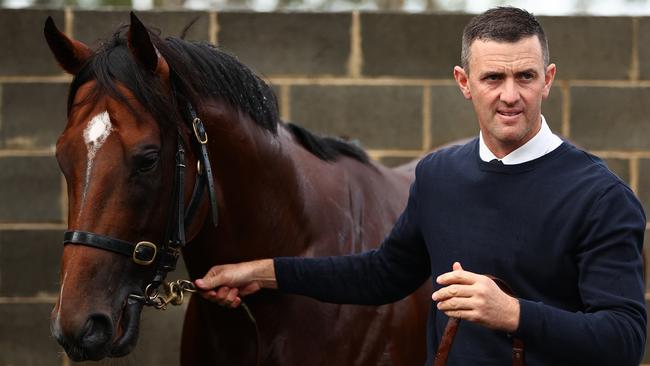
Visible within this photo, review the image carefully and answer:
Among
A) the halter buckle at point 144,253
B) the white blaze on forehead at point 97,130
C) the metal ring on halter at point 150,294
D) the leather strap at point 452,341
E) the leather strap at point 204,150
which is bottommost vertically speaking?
the metal ring on halter at point 150,294

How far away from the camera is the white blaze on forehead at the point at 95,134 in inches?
91.7

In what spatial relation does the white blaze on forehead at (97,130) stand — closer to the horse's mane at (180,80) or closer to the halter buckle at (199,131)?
the horse's mane at (180,80)

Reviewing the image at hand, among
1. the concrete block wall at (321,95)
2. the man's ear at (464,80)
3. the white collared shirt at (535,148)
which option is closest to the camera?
the white collared shirt at (535,148)

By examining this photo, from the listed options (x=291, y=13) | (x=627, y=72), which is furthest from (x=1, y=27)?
(x=627, y=72)

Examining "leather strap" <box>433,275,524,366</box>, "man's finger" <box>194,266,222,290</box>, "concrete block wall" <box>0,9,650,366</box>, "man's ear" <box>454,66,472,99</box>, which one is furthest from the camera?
"concrete block wall" <box>0,9,650,366</box>

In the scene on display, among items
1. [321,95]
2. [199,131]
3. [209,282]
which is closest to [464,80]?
[199,131]

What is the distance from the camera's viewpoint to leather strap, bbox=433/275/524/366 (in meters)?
1.99

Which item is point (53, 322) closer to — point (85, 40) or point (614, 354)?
point (614, 354)

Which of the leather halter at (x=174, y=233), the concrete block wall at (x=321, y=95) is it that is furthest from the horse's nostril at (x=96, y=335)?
the concrete block wall at (x=321, y=95)

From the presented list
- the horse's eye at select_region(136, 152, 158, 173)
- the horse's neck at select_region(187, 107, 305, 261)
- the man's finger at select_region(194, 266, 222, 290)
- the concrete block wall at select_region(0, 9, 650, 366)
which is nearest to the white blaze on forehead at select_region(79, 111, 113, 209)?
the horse's eye at select_region(136, 152, 158, 173)

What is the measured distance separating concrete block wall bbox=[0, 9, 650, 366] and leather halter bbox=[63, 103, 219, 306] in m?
2.16

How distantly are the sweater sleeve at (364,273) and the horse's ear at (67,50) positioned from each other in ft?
2.64

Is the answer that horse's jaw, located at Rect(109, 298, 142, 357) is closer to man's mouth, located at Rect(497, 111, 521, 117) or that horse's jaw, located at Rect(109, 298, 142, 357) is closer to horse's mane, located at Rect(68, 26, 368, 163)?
horse's mane, located at Rect(68, 26, 368, 163)

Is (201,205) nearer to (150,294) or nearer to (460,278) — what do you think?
(150,294)
